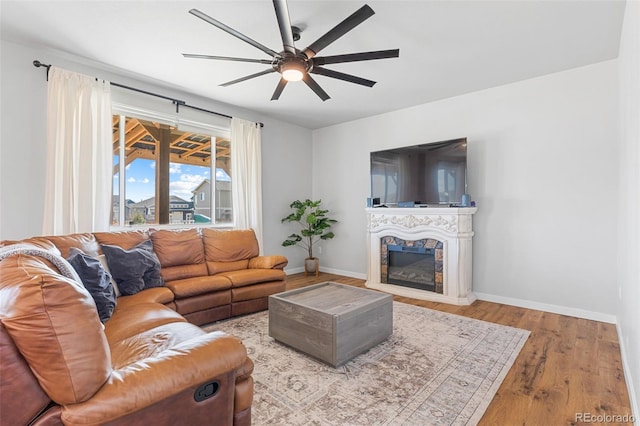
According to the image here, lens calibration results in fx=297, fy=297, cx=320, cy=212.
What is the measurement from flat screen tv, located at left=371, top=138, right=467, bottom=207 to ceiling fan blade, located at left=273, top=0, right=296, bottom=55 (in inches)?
103

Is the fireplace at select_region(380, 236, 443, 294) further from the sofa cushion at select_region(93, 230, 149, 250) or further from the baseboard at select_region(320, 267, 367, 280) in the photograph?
the sofa cushion at select_region(93, 230, 149, 250)

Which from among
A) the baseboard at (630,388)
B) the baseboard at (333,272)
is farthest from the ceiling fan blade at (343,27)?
the baseboard at (333,272)

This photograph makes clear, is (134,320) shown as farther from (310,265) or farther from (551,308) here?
(551,308)

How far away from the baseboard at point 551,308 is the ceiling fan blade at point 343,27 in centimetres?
370

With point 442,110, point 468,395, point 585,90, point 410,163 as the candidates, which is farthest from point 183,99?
point 585,90

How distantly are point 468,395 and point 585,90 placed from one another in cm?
354

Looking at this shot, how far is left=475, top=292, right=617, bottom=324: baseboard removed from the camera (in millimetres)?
3225

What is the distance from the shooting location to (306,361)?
2363 millimetres

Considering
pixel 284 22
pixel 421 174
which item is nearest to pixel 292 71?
pixel 284 22

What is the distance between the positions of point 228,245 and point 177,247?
630 mm

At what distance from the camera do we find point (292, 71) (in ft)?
8.05

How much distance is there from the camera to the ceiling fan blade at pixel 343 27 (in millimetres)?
1819

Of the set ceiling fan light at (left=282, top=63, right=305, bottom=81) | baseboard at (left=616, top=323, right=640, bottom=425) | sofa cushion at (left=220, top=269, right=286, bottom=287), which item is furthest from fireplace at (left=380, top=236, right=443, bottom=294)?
ceiling fan light at (left=282, top=63, right=305, bottom=81)

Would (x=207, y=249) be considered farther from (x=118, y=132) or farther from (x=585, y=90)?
(x=585, y=90)
